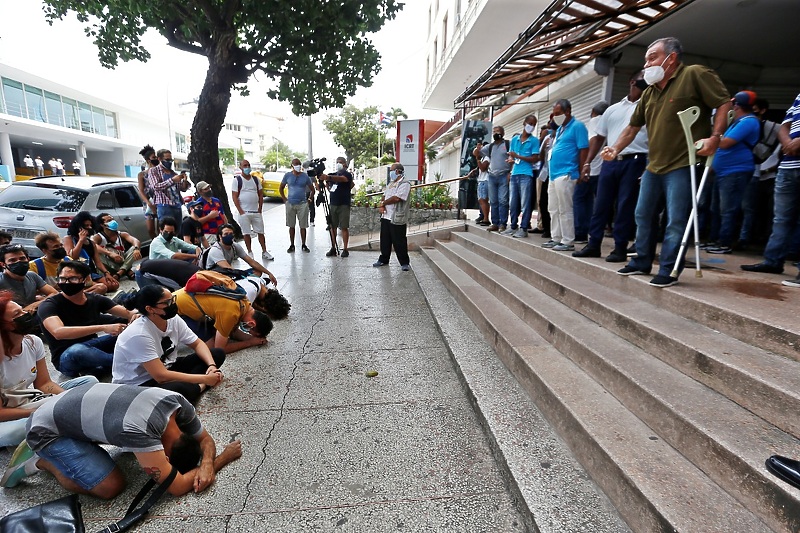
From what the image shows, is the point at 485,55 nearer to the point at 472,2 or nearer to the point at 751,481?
the point at 472,2

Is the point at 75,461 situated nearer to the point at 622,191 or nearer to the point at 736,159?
the point at 622,191

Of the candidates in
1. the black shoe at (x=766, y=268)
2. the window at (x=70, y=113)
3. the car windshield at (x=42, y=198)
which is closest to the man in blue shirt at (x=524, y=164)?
the black shoe at (x=766, y=268)

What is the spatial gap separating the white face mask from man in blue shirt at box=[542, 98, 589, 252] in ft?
5.09

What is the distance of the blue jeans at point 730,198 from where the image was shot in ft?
13.6

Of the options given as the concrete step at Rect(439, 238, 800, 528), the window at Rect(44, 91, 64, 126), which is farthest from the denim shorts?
the window at Rect(44, 91, 64, 126)

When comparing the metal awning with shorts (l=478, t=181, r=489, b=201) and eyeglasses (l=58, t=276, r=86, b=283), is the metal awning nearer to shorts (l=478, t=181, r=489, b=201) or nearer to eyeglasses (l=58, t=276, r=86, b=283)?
shorts (l=478, t=181, r=489, b=201)

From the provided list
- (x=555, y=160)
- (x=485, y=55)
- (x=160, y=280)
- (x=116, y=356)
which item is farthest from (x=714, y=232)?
(x=485, y=55)

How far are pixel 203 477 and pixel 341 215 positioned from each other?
6.52 m

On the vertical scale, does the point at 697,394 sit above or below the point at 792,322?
below

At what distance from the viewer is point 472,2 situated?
12.1 meters

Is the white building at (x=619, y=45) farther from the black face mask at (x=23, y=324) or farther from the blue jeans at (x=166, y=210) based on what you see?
the blue jeans at (x=166, y=210)

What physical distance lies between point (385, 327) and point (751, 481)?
3343 mm

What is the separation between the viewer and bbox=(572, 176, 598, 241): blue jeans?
5.07m

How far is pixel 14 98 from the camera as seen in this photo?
23438mm
